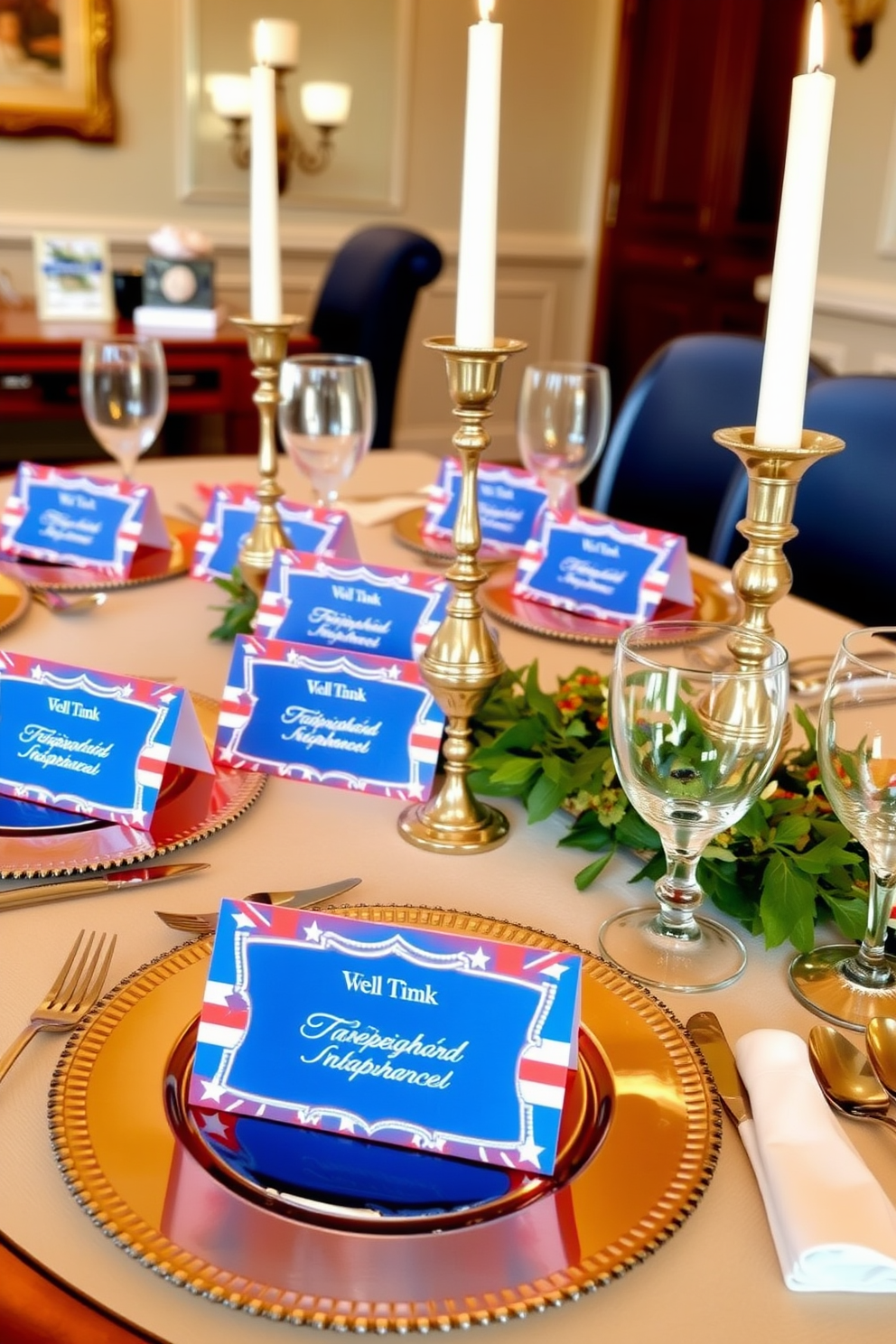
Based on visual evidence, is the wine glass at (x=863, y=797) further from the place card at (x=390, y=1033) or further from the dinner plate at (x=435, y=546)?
the dinner plate at (x=435, y=546)

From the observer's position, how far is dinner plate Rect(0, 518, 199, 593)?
1241 millimetres

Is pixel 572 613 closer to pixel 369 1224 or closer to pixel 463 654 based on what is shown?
pixel 463 654

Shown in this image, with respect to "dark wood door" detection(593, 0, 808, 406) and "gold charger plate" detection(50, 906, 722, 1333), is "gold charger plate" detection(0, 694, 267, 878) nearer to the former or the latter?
"gold charger plate" detection(50, 906, 722, 1333)

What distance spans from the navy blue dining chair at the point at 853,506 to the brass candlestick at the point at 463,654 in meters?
0.79

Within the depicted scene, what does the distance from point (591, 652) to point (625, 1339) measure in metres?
0.74

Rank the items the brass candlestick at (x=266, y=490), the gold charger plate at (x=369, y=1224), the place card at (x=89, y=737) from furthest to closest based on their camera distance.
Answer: the brass candlestick at (x=266, y=490) < the place card at (x=89, y=737) < the gold charger plate at (x=369, y=1224)

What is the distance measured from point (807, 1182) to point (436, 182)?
4542 millimetres

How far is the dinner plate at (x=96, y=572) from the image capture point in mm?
1241

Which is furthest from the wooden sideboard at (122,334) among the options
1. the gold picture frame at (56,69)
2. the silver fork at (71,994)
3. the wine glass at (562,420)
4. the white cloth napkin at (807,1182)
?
the white cloth napkin at (807,1182)

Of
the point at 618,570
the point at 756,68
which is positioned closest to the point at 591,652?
the point at 618,570

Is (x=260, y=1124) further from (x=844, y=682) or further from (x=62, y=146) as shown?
(x=62, y=146)

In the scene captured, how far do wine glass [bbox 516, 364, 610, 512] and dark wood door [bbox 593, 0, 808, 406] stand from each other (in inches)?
115

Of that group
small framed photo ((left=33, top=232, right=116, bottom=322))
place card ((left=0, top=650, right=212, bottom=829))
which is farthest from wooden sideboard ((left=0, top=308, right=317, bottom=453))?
place card ((left=0, top=650, right=212, bottom=829))

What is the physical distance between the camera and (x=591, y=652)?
1.16m
